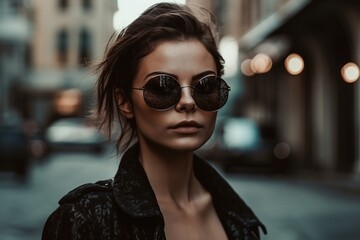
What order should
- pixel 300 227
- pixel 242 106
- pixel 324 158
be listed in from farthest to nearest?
pixel 242 106
pixel 324 158
pixel 300 227

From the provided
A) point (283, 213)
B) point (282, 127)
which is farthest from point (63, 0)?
point (283, 213)

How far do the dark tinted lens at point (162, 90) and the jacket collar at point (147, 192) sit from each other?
0.16 meters

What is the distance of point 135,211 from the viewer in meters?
1.83

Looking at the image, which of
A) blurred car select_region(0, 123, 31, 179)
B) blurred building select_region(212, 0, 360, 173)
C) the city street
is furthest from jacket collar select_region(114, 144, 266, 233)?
blurred building select_region(212, 0, 360, 173)

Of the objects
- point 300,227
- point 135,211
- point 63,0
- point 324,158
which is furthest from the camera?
point 63,0

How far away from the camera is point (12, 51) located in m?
49.0

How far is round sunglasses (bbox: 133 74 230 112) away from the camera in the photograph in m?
1.94

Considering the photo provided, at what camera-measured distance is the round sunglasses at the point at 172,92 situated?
1.94m

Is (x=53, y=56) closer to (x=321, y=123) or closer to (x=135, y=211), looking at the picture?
(x=321, y=123)

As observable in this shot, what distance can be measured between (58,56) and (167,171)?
199 ft

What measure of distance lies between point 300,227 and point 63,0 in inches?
1990

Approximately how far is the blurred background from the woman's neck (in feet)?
1.17

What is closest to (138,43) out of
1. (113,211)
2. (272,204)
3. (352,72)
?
(113,211)

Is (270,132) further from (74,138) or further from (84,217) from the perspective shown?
(84,217)
